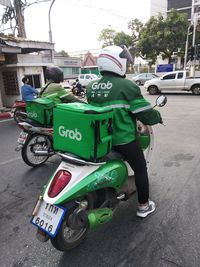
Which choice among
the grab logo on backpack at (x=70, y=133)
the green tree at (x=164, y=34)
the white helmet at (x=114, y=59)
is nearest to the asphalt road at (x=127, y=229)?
the grab logo on backpack at (x=70, y=133)

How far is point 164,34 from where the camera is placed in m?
28.5

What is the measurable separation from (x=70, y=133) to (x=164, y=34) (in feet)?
99.0

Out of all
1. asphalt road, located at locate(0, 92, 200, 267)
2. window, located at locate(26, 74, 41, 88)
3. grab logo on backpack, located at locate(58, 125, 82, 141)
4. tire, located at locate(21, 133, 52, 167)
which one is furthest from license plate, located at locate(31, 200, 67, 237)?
window, located at locate(26, 74, 41, 88)

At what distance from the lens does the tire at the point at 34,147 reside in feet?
13.9

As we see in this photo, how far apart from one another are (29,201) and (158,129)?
457 centimetres

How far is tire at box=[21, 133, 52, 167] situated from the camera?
4246 mm

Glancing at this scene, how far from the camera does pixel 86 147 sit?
1947 millimetres

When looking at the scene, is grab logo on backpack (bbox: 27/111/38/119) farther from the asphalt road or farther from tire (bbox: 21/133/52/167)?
the asphalt road

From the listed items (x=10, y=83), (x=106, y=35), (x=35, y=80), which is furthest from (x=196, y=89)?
(x=106, y=35)

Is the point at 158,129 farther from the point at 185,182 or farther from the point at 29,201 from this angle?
the point at 29,201

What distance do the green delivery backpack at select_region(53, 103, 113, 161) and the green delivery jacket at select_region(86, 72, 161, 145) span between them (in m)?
0.22

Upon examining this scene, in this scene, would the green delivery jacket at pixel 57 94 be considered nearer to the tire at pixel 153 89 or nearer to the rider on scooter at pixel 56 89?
the rider on scooter at pixel 56 89

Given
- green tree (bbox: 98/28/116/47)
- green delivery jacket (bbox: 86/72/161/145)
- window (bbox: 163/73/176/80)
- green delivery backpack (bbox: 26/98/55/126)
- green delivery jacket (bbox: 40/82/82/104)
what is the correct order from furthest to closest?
1. green tree (bbox: 98/28/116/47)
2. window (bbox: 163/73/176/80)
3. green delivery jacket (bbox: 40/82/82/104)
4. green delivery backpack (bbox: 26/98/55/126)
5. green delivery jacket (bbox: 86/72/161/145)

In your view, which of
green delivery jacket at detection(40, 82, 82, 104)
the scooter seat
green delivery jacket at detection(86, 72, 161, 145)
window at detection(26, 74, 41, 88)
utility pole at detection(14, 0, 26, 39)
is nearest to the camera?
green delivery jacket at detection(86, 72, 161, 145)
